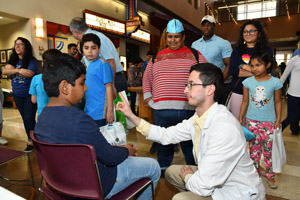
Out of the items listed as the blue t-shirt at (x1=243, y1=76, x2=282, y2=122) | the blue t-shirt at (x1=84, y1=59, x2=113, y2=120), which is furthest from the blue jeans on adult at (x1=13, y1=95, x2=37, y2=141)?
the blue t-shirt at (x1=243, y1=76, x2=282, y2=122)

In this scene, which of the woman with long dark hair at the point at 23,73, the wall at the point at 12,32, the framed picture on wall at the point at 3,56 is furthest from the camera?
the framed picture on wall at the point at 3,56

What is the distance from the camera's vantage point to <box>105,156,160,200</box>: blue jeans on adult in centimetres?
142

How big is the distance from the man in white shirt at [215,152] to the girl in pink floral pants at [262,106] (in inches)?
45.1

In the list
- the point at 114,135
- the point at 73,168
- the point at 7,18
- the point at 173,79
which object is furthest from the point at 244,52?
the point at 7,18

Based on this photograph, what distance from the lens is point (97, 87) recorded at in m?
2.29

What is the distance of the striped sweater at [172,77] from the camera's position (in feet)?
7.30

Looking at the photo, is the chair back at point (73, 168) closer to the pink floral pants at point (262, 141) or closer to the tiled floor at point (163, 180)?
the tiled floor at point (163, 180)

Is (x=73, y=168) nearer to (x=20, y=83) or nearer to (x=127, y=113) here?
(x=127, y=113)

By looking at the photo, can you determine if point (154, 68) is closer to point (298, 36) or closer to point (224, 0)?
point (298, 36)

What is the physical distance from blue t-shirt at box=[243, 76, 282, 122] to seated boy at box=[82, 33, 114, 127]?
1.53 metres

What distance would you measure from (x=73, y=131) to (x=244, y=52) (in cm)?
218

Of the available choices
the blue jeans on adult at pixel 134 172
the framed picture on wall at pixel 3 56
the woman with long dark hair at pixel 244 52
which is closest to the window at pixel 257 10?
the framed picture on wall at pixel 3 56

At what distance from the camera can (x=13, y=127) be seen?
5211 millimetres

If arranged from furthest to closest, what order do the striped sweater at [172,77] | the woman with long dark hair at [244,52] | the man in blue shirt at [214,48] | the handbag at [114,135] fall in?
the man in blue shirt at [214,48] < the woman with long dark hair at [244,52] < the striped sweater at [172,77] < the handbag at [114,135]
